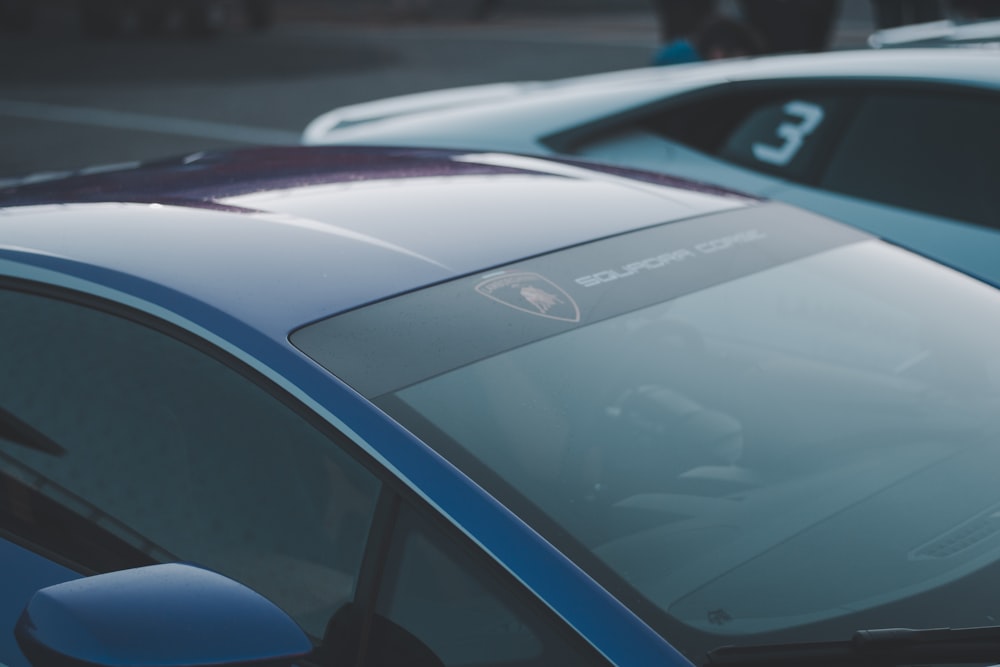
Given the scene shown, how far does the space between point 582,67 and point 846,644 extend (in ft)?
46.6

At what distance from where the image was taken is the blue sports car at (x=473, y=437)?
1479 mm

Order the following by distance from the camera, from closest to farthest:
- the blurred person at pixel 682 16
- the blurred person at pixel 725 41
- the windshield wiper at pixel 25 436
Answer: the windshield wiper at pixel 25 436 < the blurred person at pixel 725 41 < the blurred person at pixel 682 16

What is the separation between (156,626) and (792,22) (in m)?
7.04

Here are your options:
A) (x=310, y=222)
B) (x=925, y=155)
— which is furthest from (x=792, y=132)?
(x=310, y=222)

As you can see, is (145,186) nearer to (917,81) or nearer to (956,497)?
(956,497)

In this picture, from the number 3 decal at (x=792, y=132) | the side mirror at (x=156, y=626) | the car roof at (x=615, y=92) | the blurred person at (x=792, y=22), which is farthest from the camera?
the blurred person at (x=792, y=22)

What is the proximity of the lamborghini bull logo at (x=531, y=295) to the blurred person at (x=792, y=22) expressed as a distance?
6.30m

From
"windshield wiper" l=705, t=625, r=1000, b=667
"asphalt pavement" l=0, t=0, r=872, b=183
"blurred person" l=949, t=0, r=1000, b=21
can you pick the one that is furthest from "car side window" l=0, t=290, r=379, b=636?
"asphalt pavement" l=0, t=0, r=872, b=183

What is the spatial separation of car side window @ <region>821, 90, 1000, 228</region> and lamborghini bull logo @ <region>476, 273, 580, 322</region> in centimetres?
182

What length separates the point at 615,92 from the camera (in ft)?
13.3

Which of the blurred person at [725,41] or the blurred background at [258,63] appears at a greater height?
the blurred person at [725,41]

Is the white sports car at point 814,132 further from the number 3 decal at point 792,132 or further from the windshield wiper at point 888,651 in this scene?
the windshield wiper at point 888,651

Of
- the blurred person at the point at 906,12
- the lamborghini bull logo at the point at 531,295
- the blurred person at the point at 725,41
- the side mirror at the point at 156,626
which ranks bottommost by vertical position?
the blurred person at the point at 906,12

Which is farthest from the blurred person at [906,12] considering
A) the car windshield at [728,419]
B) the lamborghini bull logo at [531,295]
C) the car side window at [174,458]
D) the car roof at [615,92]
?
the car side window at [174,458]
